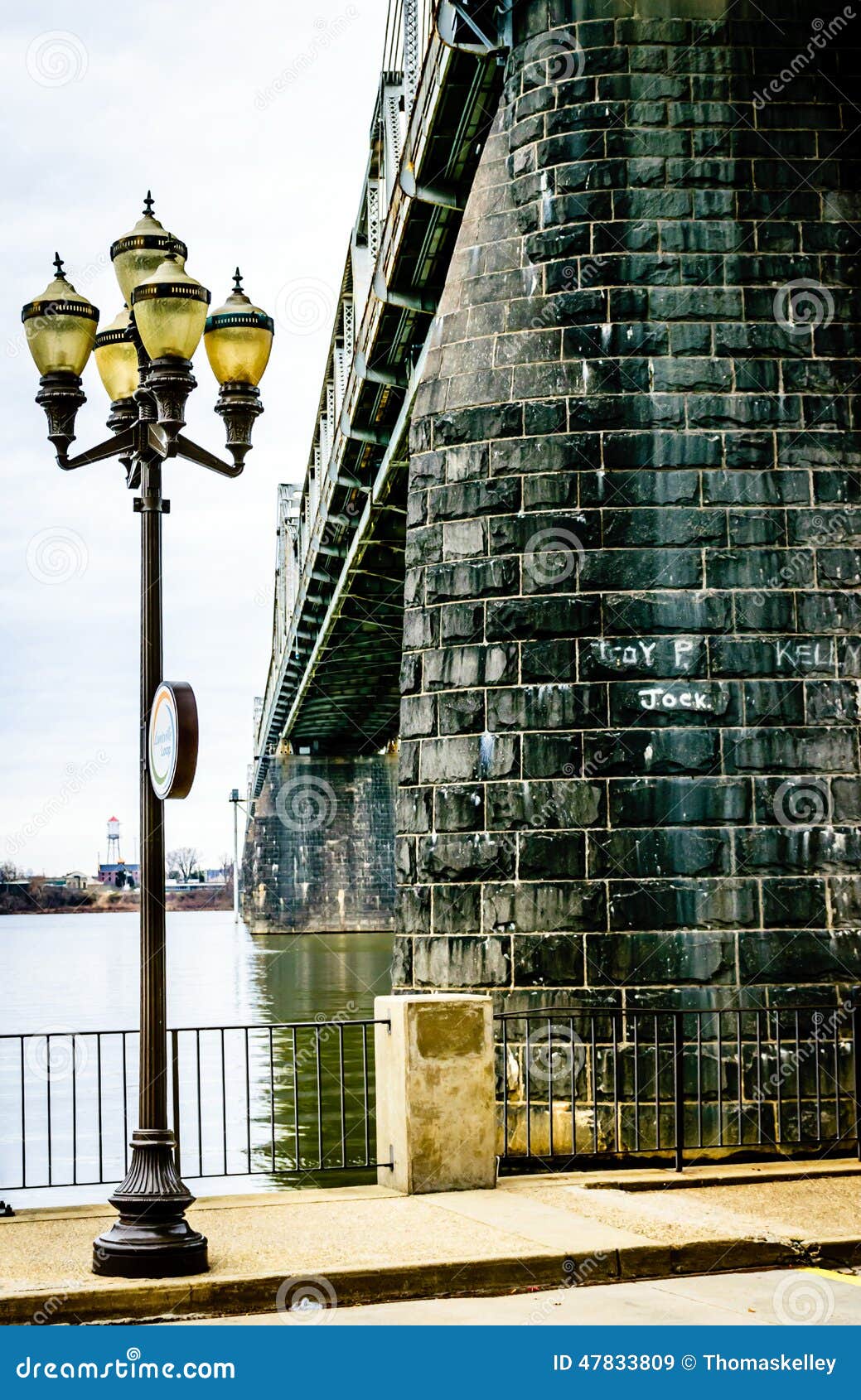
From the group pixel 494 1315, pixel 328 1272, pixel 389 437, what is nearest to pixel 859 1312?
pixel 494 1315

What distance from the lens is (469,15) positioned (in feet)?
45.8

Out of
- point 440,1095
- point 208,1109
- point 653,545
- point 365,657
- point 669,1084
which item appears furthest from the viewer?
point 365,657

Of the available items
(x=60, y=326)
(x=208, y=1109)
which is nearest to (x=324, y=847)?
(x=208, y=1109)

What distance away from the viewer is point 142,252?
29.1ft

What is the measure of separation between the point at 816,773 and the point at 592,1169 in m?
3.23

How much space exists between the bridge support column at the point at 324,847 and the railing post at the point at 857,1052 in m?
65.8

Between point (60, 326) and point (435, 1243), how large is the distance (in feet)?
16.6

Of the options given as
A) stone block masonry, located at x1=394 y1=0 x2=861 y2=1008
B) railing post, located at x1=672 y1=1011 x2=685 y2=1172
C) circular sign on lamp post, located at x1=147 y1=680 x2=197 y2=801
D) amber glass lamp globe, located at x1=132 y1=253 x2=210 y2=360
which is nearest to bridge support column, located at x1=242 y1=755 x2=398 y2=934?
stone block masonry, located at x1=394 y1=0 x2=861 y2=1008

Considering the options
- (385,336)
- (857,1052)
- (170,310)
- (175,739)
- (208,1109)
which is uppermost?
(385,336)

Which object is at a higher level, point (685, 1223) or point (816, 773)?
point (816, 773)

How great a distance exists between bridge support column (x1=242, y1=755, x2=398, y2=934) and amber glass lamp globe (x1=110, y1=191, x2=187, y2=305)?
68.4 m

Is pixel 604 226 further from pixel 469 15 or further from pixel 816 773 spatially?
pixel 816 773

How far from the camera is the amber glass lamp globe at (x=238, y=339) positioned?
8.93m

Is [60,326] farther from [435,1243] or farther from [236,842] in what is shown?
[236,842]
